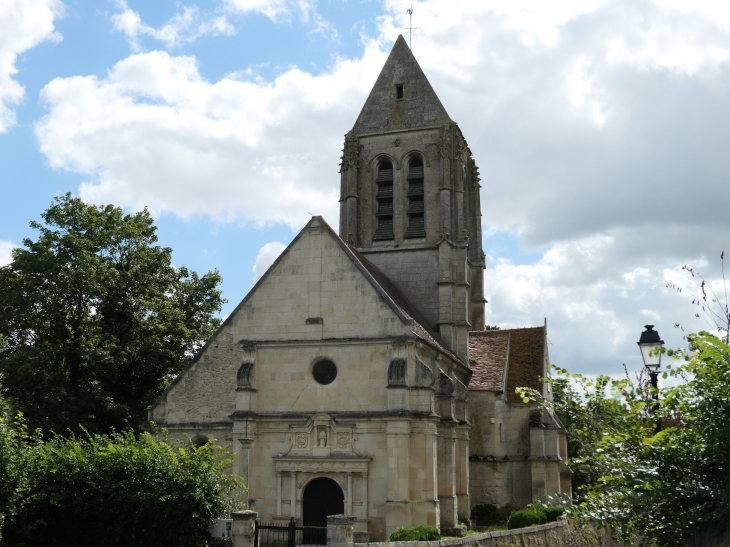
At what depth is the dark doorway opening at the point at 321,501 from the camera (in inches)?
915

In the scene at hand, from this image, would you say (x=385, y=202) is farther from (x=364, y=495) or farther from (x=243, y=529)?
(x=243, y=529)

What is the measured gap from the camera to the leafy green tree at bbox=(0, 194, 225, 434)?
28.5 metres

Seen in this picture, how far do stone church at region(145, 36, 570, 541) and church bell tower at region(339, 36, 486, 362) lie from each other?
0.17m

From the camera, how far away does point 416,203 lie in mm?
33781

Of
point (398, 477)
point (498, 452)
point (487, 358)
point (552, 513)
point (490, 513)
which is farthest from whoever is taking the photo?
point (487, 358)

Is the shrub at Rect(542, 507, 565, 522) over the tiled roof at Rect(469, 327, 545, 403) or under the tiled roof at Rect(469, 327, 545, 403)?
under

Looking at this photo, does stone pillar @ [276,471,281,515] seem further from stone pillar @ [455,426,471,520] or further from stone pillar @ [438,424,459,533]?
stone pillar @ [455,426,471,520]

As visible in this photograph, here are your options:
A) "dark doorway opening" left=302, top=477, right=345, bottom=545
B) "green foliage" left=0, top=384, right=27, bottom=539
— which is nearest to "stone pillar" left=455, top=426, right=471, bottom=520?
"dark doorway opening" left=302, top=477, right=345, bottom=545

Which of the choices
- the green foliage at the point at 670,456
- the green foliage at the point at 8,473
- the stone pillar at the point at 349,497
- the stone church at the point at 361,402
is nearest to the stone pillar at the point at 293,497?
the stone church at the point at 361,402

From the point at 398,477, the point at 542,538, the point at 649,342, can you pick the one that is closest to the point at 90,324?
the point at 398,477

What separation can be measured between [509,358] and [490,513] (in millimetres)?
7279

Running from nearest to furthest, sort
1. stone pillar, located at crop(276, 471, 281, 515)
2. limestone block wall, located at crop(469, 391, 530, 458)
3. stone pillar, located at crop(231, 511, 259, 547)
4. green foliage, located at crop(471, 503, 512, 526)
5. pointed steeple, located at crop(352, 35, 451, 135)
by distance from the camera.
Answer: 1. stone pillar, located at crop(231, 511, 259, 547)
2. stone pillar, located at crop(276, 471, 281, 515)
3. green foliage, located at crop(471, 503, 512, 526)
4. limestone block wall, located at crop(469, 391, 530, 458)
5. pointed steeple, located at crop(352, 35, 451, 135)

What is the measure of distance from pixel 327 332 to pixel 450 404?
4.81 meters

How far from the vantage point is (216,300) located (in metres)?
34.7
